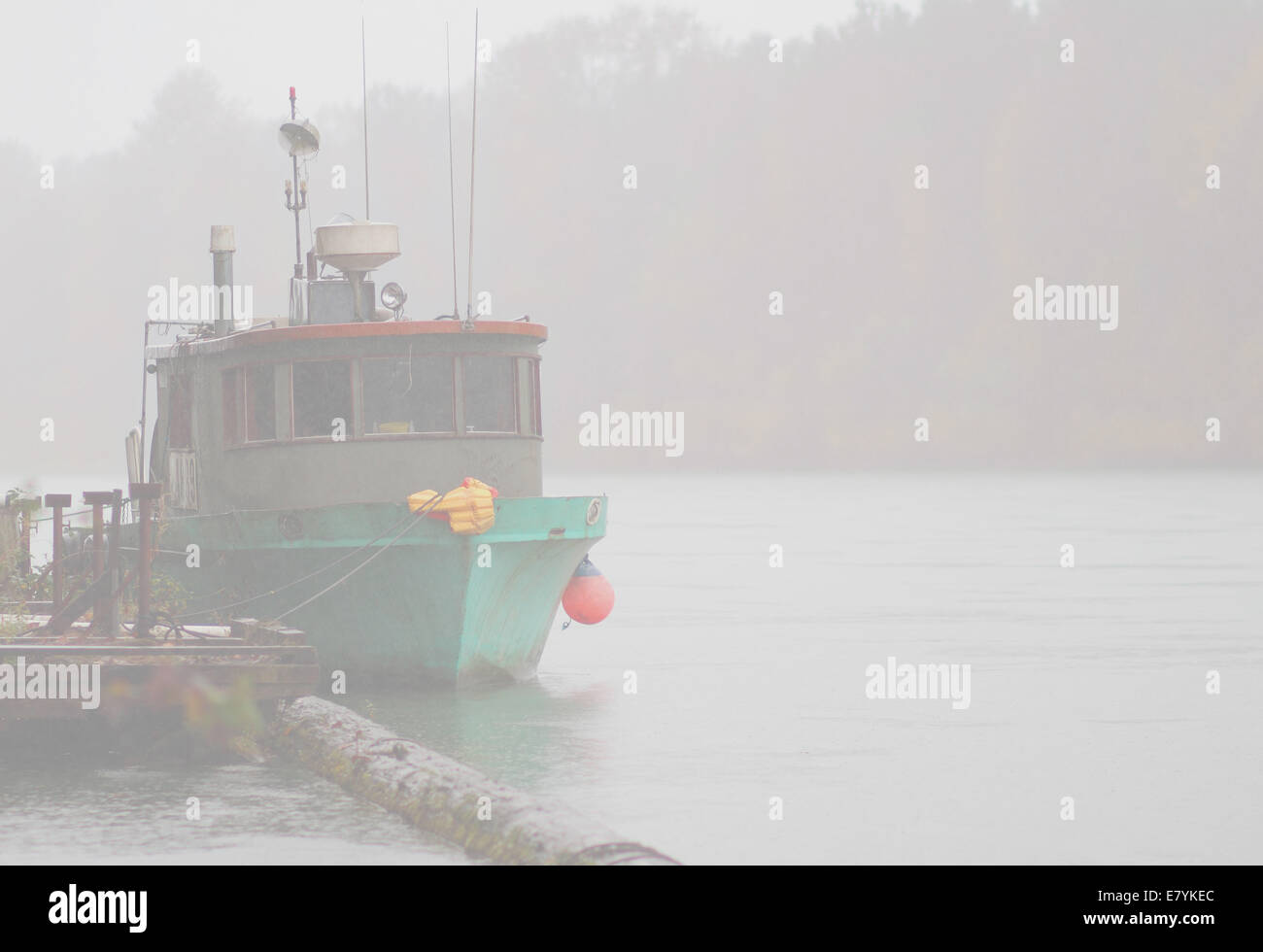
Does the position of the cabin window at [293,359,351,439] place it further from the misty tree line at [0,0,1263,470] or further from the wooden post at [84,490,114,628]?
the misty tree line at [0,0,1263,470]

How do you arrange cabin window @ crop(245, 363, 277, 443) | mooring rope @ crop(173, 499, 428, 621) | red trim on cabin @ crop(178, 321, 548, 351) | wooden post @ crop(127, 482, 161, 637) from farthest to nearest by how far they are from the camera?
1. cabin window @ crop(245, 363, 277, 443)
2. red trim on cabin @ crop(178, 321, 548, 351)
3. mooring rope @ crop(173, 499, 428, 621)
4. wooden post @ crop(127, 482, 161, 637)

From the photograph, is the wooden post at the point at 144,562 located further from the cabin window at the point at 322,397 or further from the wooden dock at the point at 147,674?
the cabin window at the point at 322,397

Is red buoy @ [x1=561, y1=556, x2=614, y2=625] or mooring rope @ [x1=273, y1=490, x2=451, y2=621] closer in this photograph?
mooring rope @ [x1=273, y1=490, x2=451, y2=621]

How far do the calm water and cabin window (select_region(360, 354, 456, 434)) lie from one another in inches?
97.7

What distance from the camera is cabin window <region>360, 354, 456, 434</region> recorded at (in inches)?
785

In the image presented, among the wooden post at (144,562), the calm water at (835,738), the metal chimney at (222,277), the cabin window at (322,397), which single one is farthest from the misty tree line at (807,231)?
the wooden post at (144,562)

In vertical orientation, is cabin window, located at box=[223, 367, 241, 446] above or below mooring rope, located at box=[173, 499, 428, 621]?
above

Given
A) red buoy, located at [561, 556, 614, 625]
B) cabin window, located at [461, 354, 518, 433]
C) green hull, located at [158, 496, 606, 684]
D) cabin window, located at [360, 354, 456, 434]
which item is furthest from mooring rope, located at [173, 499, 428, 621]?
red buoy, located at [561, 556, 614, 625]

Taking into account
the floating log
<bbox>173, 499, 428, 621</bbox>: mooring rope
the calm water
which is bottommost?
the calm water

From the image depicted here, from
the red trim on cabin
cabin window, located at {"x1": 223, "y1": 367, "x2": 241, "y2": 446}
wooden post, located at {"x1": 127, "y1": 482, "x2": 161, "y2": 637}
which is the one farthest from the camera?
cabin window, located at {"x1": 223, "y1": 367, "x2": 241, "y2": 446}

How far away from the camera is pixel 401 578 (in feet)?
64.9

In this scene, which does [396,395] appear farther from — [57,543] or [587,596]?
[57,543]
